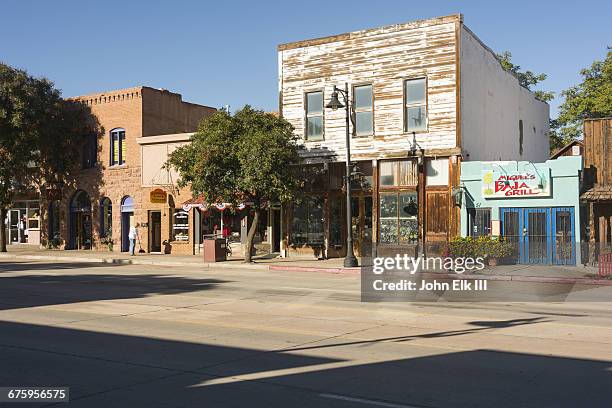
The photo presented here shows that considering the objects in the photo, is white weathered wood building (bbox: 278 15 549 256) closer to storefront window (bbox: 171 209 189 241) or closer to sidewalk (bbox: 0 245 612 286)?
sidewalk (bbox: 0 245 612 286)

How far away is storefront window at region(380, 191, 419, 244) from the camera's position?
28.6 metres

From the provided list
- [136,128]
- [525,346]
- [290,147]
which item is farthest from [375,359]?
[136,128]

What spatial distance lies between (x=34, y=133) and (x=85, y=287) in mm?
20837

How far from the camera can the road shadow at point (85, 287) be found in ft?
Result: 52.9

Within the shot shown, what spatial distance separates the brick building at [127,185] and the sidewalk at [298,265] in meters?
1.48

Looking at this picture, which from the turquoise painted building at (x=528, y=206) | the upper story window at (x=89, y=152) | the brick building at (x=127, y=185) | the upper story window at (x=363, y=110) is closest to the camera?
the turquoise painted building at (x=528, y=206)

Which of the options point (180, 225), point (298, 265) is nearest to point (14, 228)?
point (180, 225)

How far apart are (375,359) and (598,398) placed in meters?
2.89

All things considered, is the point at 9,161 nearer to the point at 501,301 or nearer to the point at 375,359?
the point at 501,301

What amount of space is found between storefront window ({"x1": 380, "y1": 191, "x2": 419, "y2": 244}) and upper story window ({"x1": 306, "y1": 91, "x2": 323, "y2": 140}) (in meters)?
4.33

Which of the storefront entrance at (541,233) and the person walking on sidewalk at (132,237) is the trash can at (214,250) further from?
the storefront entrance at (541,233)

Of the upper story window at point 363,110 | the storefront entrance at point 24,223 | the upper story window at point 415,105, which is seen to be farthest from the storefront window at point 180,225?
the upper story window at point 415,105

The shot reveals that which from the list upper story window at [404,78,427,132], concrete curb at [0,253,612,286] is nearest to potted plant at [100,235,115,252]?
concrete curb at [0,253,612,286]

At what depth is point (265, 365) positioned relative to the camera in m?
8.49
